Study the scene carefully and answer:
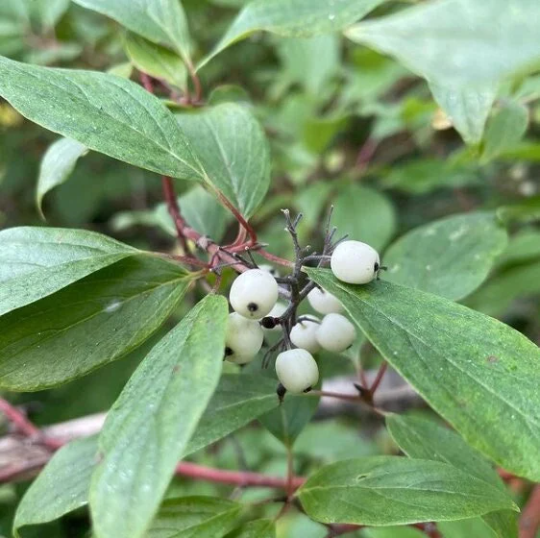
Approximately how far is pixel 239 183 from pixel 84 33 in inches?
49.7

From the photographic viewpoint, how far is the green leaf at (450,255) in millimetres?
875

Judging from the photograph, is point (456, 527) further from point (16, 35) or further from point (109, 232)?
point (109, 232)

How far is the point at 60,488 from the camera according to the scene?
2.30ft

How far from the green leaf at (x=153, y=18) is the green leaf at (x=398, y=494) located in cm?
57

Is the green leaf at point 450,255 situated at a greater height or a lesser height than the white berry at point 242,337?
lesser

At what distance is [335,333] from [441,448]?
0.19m

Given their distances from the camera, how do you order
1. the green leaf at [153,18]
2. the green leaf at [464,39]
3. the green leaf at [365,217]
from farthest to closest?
the green leaf at [365,217], the green leaf at [153,18], the green leaf at [464,39]

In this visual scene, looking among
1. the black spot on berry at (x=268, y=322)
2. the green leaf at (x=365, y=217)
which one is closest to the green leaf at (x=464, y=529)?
the black spot on berry at (x=268, y=322)

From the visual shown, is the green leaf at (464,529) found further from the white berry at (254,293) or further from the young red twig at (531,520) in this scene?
the white berry at (254,293)

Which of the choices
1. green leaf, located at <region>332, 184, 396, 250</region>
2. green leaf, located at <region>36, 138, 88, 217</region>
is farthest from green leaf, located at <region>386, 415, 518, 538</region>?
green leaf, located at <region>332, 184, 396, 250</region>

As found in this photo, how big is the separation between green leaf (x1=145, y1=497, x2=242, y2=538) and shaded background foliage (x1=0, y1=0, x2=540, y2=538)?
30 centimetres

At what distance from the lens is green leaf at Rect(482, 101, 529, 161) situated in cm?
104

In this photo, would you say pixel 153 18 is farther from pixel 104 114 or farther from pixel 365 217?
pixel 365 217

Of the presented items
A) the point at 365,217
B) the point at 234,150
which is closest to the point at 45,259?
the point at 234,150
